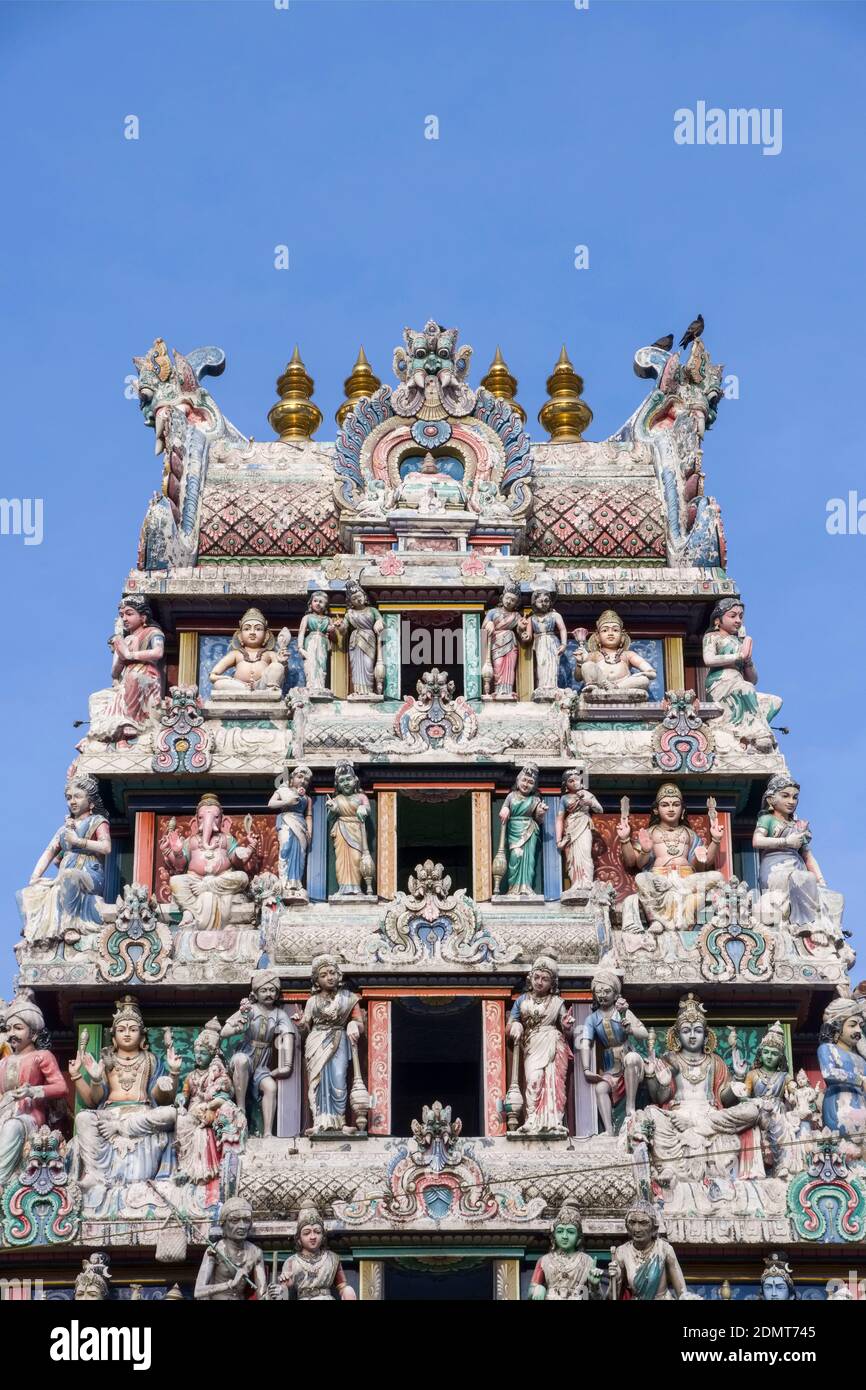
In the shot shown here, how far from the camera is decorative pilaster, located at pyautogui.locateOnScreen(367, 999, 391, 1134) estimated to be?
3491cm

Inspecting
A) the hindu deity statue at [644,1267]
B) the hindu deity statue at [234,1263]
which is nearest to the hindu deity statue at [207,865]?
the hindu deity statue at [234,1263]

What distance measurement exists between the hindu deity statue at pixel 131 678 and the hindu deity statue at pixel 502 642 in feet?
15.1

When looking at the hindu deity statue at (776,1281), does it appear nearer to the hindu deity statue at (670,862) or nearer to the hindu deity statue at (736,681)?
the hindu deity statue at (670,862)

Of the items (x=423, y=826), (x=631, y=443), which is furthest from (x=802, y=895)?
(x=631, y=443)

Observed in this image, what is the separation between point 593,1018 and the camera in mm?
35531

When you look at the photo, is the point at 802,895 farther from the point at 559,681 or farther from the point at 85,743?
the point at 85,743

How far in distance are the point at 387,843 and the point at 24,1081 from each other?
5.60m

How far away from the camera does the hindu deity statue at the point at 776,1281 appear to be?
1323 inches

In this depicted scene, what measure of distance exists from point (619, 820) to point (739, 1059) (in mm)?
4076

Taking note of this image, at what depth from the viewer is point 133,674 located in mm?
40469
